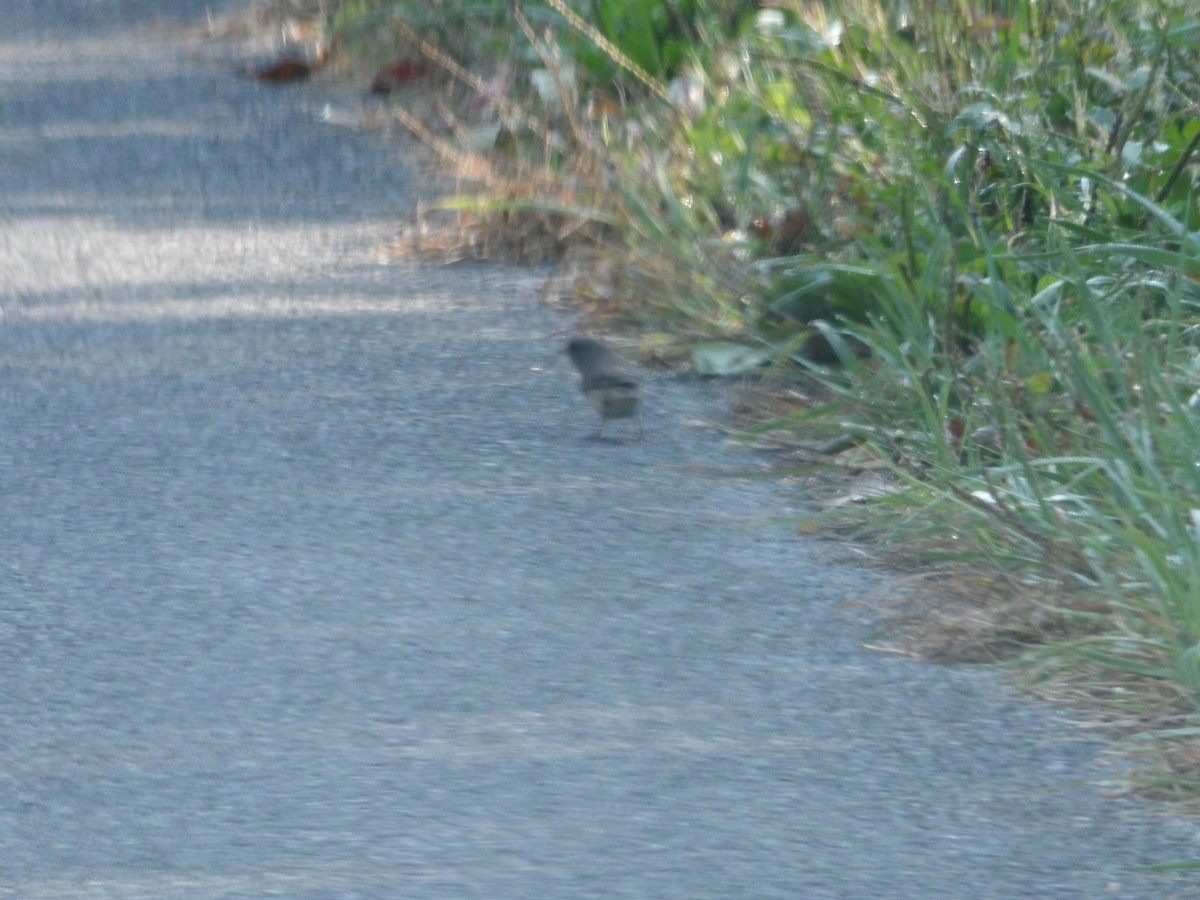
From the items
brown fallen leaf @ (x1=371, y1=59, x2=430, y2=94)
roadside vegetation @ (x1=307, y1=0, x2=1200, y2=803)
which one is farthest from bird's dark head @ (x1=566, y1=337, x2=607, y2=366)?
brown fallen leaf @ (x1=371, y1=59, x2=430, y2=94)

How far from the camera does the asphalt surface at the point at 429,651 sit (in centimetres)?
299

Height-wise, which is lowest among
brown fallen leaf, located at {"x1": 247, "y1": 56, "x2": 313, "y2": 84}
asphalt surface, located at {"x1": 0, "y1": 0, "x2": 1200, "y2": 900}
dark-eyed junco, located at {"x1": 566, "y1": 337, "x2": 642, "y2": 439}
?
asphalt surface, located at {"x1": 0, "y1": 0, "x2": 1200, "y2": 900}

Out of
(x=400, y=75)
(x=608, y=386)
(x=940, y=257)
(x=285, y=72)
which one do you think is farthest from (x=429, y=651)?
(x=285, y=72)

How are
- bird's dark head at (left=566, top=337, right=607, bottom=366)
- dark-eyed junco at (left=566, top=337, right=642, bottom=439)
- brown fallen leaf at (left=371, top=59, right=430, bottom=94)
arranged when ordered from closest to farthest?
dark-eyed junco at (left=566, top=337, right=642, bottom=439)
bird's dark head at (left=566, top=337, right=607, bottom=366)
brown fallen leaf at (left=371, top=59, right=430, bottom=94)

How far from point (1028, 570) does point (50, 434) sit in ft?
8.73

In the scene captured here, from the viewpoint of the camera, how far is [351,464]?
15.9 ft

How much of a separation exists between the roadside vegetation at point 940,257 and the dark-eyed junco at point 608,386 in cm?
37

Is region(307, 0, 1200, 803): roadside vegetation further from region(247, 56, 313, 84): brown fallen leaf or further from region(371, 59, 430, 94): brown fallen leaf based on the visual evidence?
region(247, 56, 313, 84): brown fallen leaf

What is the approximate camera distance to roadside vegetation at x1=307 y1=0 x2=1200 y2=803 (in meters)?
3.80

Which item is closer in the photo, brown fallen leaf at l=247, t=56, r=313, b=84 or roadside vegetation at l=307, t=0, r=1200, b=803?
roadside vegetation at l=307, t=0, r=1200, b=803

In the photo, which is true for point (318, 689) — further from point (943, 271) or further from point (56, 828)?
point (943, 271)

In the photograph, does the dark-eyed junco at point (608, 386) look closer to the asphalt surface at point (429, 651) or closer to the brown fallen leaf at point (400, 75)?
the asphalt surface at point (429, 651)

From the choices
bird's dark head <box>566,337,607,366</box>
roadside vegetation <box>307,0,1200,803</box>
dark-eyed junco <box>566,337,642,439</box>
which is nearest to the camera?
roadside vegetation <box>307,0,1200,803</box>

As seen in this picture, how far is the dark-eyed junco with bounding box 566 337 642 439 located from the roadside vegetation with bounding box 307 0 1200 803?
371 mm
